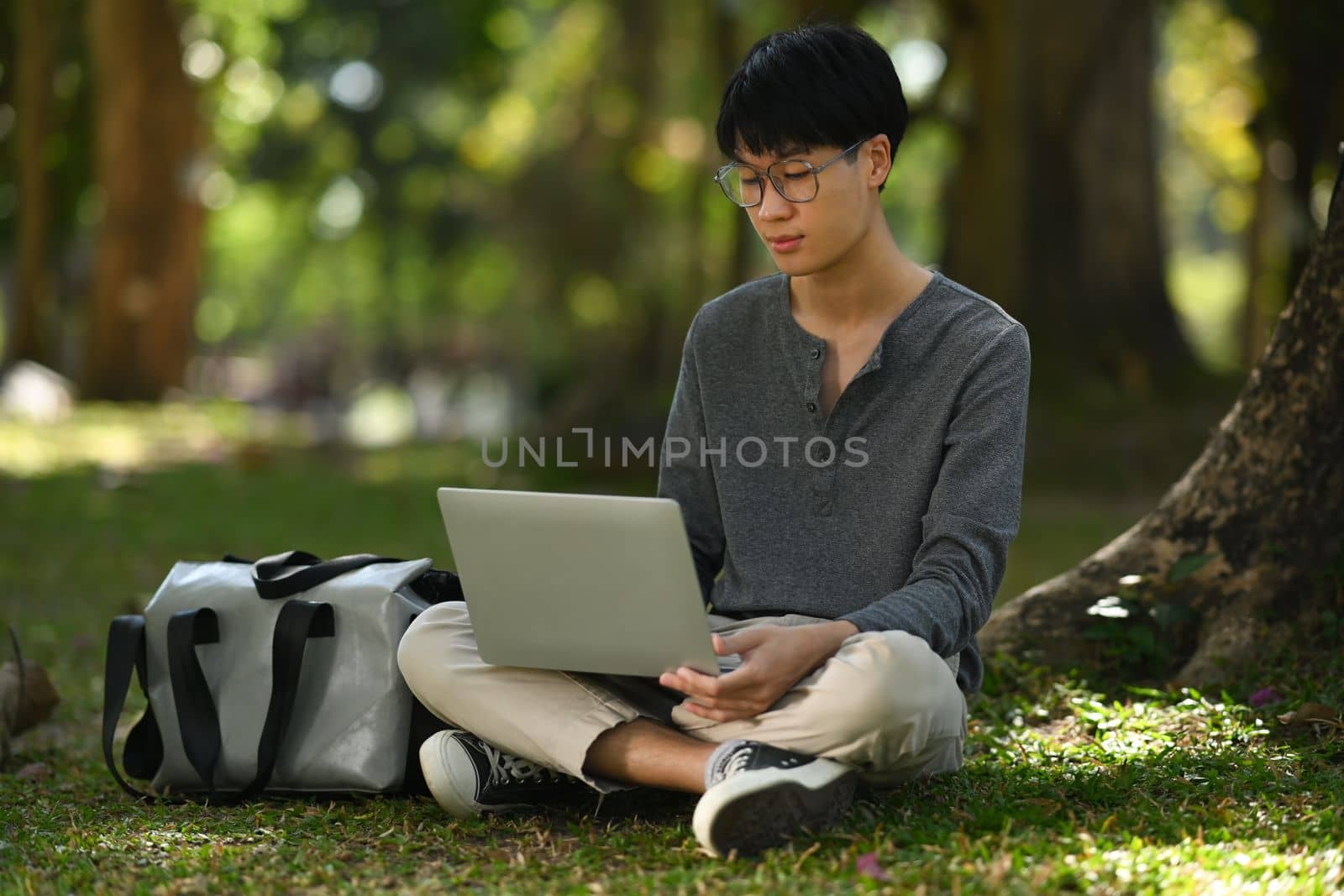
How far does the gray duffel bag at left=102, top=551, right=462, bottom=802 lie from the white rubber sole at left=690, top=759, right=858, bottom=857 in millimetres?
→ 915

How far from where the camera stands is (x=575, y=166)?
814 inches

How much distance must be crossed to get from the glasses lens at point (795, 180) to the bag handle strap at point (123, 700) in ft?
5.99

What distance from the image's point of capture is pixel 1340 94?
11828 millimetres

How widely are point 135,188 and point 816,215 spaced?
15.9m

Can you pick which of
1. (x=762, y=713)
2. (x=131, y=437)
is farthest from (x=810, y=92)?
(x=131, y=437)

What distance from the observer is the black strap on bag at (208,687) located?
346cm

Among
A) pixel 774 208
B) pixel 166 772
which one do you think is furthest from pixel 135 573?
pixel 774 208

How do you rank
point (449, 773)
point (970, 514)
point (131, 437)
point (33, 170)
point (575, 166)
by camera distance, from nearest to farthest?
point (970, 514) < point (449, 773) < point (131, 437) < point (33, 170) < point (575, 166)

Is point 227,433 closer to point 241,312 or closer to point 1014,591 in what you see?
point 1014,591

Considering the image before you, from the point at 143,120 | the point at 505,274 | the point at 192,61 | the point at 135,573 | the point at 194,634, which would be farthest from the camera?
the point at 505,274

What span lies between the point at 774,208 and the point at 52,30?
16.9m

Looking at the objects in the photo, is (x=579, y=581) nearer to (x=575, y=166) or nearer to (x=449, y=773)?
(x=449, y=773)

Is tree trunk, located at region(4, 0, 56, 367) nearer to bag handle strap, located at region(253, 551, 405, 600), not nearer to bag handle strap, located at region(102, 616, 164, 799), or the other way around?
bag handle strap, located at region(102, 616, 164, 799)

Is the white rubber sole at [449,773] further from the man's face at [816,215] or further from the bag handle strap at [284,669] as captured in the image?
the man's face at [816,215]
